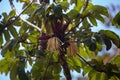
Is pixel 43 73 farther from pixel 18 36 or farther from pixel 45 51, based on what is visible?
pixel 18 36

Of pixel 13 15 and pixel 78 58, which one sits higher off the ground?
pixel 13 15

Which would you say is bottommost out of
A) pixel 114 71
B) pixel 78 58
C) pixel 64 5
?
pixel 114 71

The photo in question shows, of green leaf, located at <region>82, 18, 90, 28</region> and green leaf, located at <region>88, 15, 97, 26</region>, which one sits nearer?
green leaf, located at <region>88, 15, 97, 26</region>

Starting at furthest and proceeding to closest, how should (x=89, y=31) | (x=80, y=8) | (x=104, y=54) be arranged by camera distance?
(x=104, y=54), (x=80, y=8), (x=89, y=31)

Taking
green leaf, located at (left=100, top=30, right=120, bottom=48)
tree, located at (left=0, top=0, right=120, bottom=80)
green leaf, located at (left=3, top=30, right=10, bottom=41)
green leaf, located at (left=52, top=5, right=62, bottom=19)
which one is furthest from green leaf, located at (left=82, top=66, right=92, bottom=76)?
green leaf, located at (left=3, top=30, right=10, bottom=41)

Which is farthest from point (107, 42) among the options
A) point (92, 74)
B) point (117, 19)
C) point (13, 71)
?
point (13, 71)

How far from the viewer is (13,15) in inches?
92.2

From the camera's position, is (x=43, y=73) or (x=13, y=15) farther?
(x=13, y=15)

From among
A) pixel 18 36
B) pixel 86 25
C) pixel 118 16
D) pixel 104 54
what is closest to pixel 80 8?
pixel 86 25

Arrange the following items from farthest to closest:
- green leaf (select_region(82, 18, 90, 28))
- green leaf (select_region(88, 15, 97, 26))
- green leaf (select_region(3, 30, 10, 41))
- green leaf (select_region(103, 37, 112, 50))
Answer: green leaf (select_region(3, 30, 10, 41))
green leaf (select_region(82, 18, 90, 28))
green leaf (select_region(88, 15, 97, 26))
green leaf (select_region(103, 37, 112, 50))

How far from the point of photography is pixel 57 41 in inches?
76.2

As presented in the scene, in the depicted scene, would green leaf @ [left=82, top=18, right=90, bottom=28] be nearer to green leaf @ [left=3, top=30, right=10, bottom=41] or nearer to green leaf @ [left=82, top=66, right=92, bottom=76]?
green leaf @ [left=82, top=66, right=92, bottom=76]

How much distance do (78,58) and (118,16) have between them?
0.44m

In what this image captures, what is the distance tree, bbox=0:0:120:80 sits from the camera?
1.97 metres
